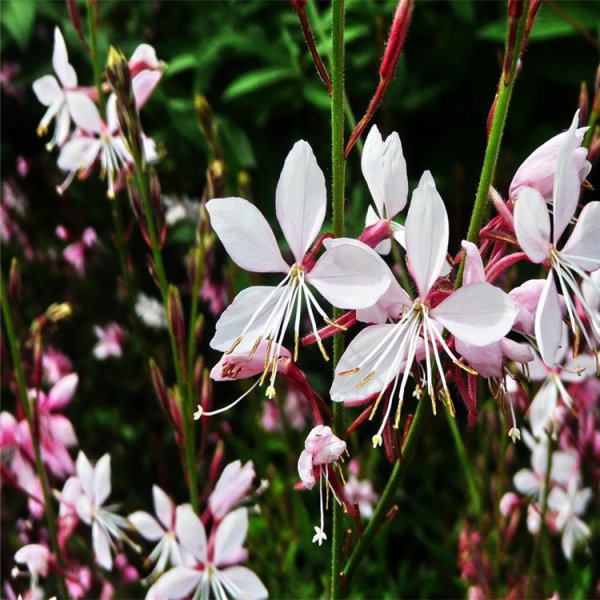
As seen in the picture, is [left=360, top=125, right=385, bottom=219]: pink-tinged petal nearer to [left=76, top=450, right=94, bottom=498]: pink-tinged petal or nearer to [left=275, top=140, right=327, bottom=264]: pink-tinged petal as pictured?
[left=275, top=140, right=327, bottom=264]: pink-tinged petal

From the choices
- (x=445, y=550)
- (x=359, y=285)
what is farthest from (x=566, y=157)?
(x=445, y=550)

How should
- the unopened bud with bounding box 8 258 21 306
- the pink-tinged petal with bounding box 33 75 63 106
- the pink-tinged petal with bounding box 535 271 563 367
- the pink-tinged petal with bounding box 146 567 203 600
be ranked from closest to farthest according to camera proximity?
the pink-tinged petal with bounding box 535 271 563 367, the pink-tinged petal with bounding box 146 567 203 600, the unopened bud with bounding box 8 258 21 306, the pink-tinged petal with bounding box 33 75 63 106

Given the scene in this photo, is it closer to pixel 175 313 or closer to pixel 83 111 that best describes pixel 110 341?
pixel 83 111

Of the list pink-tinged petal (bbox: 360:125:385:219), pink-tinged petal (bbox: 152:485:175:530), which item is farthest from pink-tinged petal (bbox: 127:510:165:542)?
pink-tinged petal (bbox: 360:125:385:219)

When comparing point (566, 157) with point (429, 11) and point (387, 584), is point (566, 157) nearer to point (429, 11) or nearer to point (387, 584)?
point (387, 584)

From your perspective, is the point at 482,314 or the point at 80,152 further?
the point at 80,152

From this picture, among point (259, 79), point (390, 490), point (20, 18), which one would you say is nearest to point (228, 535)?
point (390, 490)
